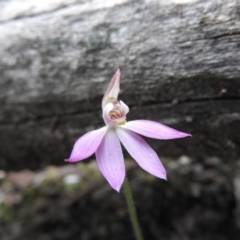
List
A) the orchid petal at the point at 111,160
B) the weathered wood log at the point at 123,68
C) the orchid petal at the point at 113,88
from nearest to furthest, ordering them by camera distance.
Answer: the orchid petal at the point at 111,160, the orchid petal at the point at 113,88, the weathered wood log at the point at 123,68

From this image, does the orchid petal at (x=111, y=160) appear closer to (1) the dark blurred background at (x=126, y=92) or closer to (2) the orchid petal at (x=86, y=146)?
(2) the orchid petal at (x=86, y=146)

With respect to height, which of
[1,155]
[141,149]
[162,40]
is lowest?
[1,155]

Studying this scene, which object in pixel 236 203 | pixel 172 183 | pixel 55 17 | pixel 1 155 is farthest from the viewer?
pixel 172 183

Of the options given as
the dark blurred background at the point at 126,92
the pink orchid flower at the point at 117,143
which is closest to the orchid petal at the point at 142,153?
the pink orchid flower at the point at 117,143

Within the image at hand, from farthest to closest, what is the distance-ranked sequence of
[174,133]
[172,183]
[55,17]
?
[172,183], [55,17], [174,133]

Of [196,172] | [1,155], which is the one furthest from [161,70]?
[196,172]

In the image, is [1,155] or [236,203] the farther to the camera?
[236,203]

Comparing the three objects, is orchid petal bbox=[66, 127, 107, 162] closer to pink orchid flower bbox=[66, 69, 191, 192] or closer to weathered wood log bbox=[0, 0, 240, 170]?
pink orchid flower bbox=[66, 69, 191, 192]

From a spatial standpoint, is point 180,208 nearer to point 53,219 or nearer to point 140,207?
point 140,207
